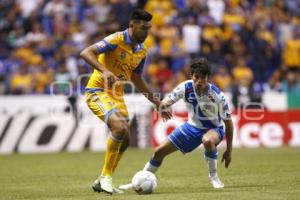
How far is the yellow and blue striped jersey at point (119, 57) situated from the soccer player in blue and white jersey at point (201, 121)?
64 centimetres

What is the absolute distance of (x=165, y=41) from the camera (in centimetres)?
2333

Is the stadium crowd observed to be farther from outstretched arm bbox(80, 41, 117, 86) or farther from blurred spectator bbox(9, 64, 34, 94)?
outstretched arm bbox(80, 41, 117, 86)

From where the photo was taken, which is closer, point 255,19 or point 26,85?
point 26,85

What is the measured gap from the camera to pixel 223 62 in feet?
75.6

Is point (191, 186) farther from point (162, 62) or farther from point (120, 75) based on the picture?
point (162, 62)

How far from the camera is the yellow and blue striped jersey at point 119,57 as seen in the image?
1038 centimetres

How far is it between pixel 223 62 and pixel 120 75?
12.7 meters

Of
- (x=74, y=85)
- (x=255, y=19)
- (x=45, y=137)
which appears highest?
(x=255, y=19)

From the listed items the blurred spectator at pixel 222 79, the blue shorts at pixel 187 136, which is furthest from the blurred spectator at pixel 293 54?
the blue shorts at pixel 187 136

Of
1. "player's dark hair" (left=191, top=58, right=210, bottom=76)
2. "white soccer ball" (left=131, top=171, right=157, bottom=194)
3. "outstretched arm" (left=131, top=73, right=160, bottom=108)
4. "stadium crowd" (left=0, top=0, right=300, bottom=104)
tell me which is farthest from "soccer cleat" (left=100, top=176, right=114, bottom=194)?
"stadium crowd" (left=0, top=0, right=300, bottom=104)

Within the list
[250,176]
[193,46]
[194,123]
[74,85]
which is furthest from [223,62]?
[194,123]

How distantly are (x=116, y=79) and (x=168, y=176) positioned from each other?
3545 millimetres

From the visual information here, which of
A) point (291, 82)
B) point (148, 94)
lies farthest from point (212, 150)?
point (291, 82)

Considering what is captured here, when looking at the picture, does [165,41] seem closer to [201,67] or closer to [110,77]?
[201,67]
